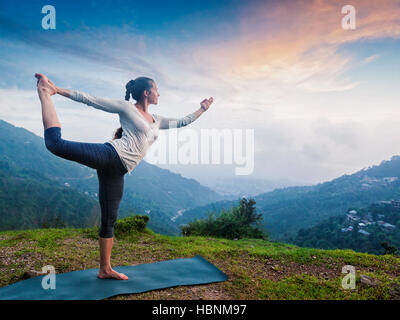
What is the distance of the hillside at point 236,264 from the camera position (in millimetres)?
2812

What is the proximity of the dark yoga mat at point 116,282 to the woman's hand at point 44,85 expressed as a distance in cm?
199

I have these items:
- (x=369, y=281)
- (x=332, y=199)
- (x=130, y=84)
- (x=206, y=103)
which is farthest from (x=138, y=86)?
(x=332, y=199)

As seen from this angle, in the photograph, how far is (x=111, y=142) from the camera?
2.44 meters

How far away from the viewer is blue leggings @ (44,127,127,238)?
2.10 metres

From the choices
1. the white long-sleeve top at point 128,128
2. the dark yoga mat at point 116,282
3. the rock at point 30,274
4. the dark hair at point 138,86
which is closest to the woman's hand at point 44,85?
the white long-sleeve top at point 128,128

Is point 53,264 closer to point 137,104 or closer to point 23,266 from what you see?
point 23,266

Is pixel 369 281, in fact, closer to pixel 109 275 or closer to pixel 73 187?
pixel 109 275

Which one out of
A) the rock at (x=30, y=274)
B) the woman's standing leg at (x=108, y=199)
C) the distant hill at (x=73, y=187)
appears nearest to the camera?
the woman's standing leg at (x=108, y=199)

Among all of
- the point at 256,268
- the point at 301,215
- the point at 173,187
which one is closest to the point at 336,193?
the point at 301,215

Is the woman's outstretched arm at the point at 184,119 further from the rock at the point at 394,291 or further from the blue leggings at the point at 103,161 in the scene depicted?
the rock at the point at 394,291

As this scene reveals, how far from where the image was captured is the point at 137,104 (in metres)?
2.85

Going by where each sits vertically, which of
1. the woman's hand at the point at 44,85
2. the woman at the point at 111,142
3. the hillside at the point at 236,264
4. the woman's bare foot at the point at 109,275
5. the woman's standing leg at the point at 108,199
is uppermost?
the woman's hand at the point at 44,85

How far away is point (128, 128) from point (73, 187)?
108908 millimetres

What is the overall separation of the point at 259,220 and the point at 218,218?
3.55 meters
